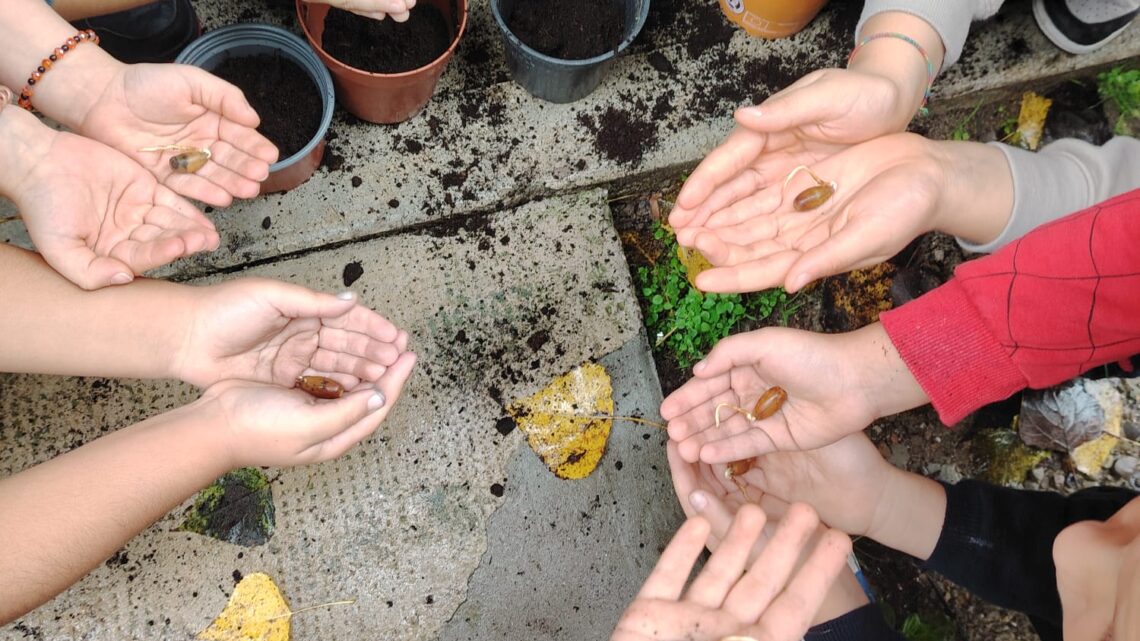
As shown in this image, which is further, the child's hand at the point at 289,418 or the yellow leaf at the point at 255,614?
the yellow leaf at the point at 255,614

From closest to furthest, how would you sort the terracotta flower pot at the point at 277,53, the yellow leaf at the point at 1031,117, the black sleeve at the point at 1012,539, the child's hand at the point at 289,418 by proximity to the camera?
the child's hand at the point at 289,418 < the black sleeve at the point at 1012,539 < the terracotta flower pot at the point at 277,53 < the yellow leaf at the point at 1031,117

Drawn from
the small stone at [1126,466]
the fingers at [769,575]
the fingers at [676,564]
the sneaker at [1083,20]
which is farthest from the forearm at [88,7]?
the small stone at [1126,466]

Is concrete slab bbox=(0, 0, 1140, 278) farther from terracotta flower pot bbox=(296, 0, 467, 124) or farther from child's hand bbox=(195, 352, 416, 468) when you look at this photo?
child's hand bbox=(195, 352, 416, 468)

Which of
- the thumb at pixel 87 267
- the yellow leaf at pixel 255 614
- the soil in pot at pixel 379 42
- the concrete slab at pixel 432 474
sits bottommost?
the yellow leaf at pixel 255 614

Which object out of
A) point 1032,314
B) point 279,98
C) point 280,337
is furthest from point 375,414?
point 1032,314

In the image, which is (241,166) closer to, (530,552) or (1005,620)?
(530,552)

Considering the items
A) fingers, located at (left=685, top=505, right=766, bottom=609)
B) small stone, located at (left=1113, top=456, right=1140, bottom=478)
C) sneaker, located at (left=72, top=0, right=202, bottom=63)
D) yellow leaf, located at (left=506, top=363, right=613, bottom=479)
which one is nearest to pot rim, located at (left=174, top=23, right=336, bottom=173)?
sneaker, located at (left=72, top=0, right=202, bottom=63)

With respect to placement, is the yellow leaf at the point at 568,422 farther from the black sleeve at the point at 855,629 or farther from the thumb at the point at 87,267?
the thumb at the point at 87,267
